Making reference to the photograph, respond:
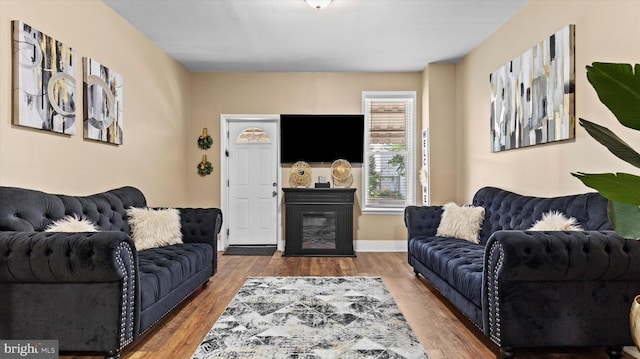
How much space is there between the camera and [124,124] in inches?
153

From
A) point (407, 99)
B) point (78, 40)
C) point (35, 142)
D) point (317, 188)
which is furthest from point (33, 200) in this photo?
point (407, 99)

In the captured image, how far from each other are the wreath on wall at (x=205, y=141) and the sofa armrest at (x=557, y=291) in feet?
15.1

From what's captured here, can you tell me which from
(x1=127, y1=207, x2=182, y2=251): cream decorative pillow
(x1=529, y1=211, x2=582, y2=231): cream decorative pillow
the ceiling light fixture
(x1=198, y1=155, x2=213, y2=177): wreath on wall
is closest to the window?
(x1=198, y1=155, x2=213, y2=177): wreath on wall

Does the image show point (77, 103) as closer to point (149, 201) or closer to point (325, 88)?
point (149, 201)

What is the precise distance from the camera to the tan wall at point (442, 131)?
539 centimetres

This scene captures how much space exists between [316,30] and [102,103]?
2292mm

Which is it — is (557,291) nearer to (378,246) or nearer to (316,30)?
(316,30)

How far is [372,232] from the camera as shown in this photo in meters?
5.80

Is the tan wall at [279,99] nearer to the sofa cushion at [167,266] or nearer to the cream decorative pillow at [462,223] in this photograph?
the cream decorative pillow at [462,223]

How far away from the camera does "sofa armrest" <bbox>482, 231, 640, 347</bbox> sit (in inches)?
80.4

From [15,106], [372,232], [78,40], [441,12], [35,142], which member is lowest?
[372,232]

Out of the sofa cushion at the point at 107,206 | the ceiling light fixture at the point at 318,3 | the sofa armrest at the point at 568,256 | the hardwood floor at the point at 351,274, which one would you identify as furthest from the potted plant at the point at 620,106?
the sofa cushion at the point at 107,206

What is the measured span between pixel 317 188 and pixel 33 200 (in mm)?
3549

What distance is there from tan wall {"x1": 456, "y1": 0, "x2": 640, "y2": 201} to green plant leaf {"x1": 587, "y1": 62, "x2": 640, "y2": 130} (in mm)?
1262
